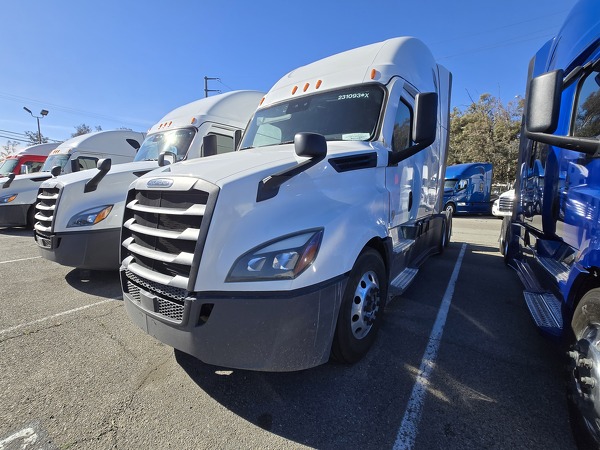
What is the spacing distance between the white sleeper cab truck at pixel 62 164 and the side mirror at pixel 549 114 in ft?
32.0

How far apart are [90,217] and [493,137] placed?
31.7m

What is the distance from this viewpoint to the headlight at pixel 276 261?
6.59ft

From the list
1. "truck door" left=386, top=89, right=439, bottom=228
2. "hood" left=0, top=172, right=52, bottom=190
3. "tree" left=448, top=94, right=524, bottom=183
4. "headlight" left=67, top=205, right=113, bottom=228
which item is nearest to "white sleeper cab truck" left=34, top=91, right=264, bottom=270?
"headlight" left=67, top=205, right=113, bottom=228

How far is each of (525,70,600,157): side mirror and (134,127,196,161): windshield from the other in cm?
594

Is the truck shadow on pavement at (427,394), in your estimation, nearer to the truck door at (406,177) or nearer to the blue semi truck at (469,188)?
the truck door at (406,177)

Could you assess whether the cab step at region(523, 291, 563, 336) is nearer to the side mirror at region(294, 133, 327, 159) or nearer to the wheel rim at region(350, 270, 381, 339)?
the wheel rim at region(350, 270, 381, 339)

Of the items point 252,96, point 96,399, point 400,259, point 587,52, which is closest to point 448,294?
point 400,259

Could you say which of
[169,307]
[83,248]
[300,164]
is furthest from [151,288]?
[83,248]

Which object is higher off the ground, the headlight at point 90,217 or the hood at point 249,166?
the hood at point 249,166

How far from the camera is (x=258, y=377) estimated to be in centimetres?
265

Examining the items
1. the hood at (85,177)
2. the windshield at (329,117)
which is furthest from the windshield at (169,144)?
the windshield at (329,117)

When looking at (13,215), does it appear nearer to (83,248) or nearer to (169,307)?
(83,248)

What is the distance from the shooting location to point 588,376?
1.82 metres

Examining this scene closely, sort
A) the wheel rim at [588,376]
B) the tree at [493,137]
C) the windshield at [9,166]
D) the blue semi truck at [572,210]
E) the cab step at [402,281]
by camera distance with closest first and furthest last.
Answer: the wheel rim at [588,376] → the blue semi truck at [572,210] → the cab step at [402,281] → the windshield at [9,166] → the tree at [493,137]
